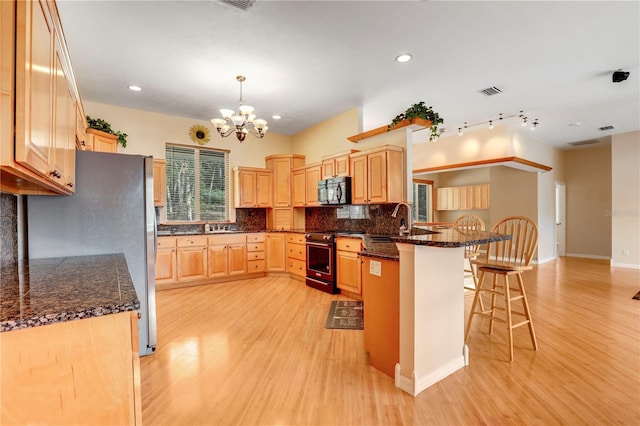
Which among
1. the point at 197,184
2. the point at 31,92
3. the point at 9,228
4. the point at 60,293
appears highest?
the point at 197,184

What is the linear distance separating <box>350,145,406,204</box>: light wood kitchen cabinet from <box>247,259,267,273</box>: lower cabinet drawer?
7.67 ft

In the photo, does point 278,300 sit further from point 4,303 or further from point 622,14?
point 622,14

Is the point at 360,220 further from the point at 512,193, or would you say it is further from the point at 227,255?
the point at 512,193

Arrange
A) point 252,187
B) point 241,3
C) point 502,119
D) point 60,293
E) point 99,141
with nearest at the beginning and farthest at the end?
1. point 60,293
2. point 241,3
3. point 99,141
4. point 502,119
5. point 252,187

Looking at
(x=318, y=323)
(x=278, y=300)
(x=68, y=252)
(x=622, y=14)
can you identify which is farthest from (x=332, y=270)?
(x=622, y=14)

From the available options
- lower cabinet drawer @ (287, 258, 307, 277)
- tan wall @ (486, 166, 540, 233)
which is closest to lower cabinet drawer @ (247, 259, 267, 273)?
lower cabinet drawer @ (287, 258, 307, 277)

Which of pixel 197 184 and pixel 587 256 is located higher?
pixel 197 184

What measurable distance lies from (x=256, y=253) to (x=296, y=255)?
0.80 meters

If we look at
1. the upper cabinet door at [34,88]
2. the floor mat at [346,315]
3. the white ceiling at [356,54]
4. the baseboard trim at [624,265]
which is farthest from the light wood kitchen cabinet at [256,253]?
the baseboard trim at [624,265]

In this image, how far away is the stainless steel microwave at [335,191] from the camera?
188 inches

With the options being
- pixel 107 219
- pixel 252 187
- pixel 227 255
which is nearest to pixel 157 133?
pixel 252 187

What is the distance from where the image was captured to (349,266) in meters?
4.39

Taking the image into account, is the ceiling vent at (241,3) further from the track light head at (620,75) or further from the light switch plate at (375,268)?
the track light head at (620,75)

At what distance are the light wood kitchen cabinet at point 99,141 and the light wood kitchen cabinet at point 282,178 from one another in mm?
2773
